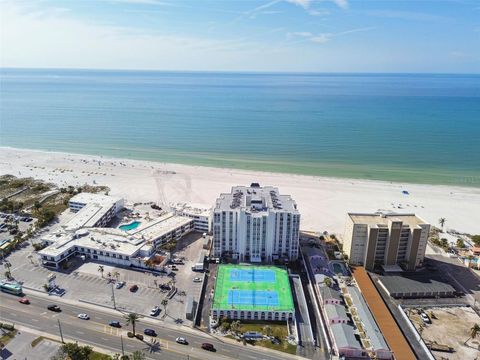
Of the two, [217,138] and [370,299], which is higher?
[217,138]

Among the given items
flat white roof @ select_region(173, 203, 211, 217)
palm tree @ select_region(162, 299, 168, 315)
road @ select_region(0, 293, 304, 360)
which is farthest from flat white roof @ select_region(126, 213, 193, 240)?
road @ select_region(0, 293, 304, 360)

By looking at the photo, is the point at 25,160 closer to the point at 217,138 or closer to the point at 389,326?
the point at 217,138

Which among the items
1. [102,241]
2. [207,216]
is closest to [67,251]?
[102,241]

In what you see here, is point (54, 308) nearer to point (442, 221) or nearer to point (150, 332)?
point (150, 332)

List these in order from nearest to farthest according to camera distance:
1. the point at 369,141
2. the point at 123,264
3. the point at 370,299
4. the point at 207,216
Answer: the point at 370,299 → the point at 123,264 → the point at 207,216 → the point at 369,141

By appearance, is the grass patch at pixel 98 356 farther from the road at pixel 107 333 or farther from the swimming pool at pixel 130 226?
the swimming pool at pixel 130 226

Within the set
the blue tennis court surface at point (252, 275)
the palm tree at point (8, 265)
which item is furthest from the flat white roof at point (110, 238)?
Answer: the blue tennis court surface at point (252, 275)

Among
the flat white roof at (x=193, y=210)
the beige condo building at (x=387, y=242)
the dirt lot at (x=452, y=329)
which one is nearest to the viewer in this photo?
the dirt lot at (x=452, y=329)

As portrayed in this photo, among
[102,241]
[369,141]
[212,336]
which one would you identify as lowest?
[212,336]
